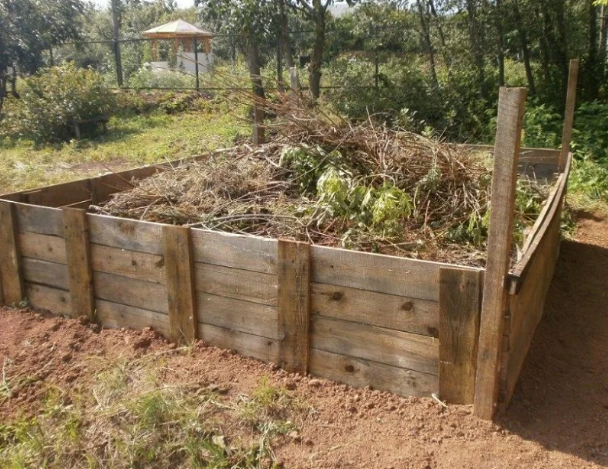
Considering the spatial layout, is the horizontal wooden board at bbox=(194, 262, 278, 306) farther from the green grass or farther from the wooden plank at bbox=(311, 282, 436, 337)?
the green grass

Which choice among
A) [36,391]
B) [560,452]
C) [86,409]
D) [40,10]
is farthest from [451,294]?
[40,10]

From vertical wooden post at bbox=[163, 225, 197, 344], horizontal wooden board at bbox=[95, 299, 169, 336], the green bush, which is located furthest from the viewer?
the green bush

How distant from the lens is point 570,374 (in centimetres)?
357

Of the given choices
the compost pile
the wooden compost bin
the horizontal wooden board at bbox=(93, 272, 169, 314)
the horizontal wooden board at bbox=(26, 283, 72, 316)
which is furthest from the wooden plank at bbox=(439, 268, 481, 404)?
the horizontal wooden board at bbox=(26, 283, 72, 316)

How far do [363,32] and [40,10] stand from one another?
9.70 metres

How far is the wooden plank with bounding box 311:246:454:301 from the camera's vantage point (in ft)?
9.93

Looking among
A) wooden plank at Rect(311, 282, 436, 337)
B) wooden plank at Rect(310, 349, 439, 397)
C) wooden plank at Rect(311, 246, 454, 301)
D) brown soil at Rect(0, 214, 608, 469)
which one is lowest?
brown soil at Rect(0, 214, 608, 469)

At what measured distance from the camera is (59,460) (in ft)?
9.83

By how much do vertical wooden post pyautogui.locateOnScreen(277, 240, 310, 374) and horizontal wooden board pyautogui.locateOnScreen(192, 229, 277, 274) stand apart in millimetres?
82

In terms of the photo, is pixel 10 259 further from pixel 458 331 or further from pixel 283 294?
pixel 458 331

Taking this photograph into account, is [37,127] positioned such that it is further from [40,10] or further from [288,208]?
[288,208]

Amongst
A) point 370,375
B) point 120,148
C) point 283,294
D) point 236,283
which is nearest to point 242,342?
point 236,283

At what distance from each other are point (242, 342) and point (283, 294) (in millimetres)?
456

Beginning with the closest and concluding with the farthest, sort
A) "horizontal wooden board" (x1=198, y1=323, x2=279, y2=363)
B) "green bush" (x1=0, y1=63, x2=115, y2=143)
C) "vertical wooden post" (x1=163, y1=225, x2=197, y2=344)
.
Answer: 1. "horizontal wooden board" (x1=198, y1=323, x2=279, y2=363)
2. "vertical wooden post" (x1=163, y1=225, x2=197, y2=344)
3. "green bush" (x1=0, y1=63, x2=115, y2=143)
